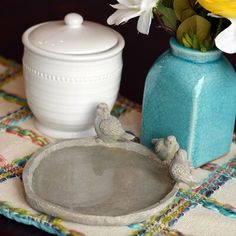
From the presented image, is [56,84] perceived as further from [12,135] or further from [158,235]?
[158,235]

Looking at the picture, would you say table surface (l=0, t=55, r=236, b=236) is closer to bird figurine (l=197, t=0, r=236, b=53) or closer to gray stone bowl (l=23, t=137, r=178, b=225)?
gray stone bowl (l=23, t=137, r=178, b=225)

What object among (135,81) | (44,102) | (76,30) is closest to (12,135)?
(44,102)

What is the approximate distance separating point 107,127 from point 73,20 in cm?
17

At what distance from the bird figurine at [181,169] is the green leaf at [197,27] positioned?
0.16 meters

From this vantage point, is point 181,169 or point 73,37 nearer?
point 181,169

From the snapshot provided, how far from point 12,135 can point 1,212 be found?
21cm

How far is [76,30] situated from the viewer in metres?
0.97

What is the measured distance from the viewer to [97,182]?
2.88 ft

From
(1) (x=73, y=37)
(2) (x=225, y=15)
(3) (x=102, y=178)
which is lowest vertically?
(3) (x=102, y=178)

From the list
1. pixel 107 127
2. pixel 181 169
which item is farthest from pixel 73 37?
pixel 181 169

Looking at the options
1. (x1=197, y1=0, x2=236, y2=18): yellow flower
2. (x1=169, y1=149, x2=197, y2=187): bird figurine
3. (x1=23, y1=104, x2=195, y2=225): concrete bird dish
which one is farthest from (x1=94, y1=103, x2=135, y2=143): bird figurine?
(x1=197, y1=0, x2=236, y2=18): yellow flower

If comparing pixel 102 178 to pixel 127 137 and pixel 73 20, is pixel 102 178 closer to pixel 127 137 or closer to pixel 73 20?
pixel 127 137

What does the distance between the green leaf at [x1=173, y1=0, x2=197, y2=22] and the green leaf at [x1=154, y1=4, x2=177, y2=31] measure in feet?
0.05

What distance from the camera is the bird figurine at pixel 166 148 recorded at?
89cm
